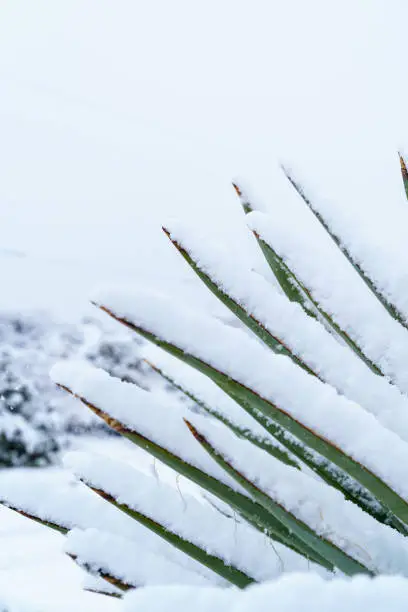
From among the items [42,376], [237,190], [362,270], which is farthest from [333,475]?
[42,376]

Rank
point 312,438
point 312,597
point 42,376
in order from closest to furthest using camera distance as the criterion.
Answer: point 312,597 < point 312,438 < point 42,376

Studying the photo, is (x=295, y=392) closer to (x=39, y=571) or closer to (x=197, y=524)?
(x=197, y=524)

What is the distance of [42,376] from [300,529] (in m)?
5.22

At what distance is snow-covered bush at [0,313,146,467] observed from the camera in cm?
489

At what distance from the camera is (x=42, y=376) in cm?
549

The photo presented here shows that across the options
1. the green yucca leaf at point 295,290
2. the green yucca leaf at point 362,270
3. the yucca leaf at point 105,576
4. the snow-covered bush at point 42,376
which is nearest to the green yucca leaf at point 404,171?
the green yucca leaf at point 362,270

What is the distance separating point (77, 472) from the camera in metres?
0.52

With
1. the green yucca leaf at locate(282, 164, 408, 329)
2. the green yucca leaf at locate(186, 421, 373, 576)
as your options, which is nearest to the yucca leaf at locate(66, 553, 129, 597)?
the green yucca leaf at locate(186, 421, 373, 576)

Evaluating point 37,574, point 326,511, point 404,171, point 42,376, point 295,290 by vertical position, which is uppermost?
point 42,376

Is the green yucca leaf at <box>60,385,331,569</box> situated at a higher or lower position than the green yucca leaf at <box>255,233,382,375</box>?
lower

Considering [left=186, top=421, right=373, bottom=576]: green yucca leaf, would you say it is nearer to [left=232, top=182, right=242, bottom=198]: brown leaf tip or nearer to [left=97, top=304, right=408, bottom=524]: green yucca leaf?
[left=97, top=304, right=408, bottom=524]: green yucca leaf

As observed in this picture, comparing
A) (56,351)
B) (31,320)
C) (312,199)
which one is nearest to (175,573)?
(312,199)

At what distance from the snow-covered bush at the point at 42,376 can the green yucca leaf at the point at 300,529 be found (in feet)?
12.8

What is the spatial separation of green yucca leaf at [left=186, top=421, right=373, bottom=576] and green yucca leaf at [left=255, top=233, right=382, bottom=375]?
113 mm
